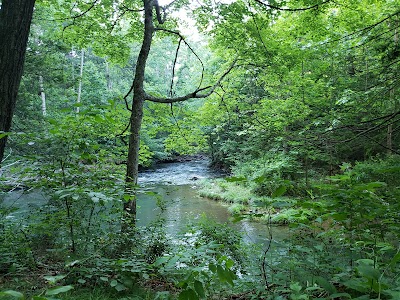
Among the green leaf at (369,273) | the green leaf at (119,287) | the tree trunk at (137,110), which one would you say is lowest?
the green leaf at (119,287)

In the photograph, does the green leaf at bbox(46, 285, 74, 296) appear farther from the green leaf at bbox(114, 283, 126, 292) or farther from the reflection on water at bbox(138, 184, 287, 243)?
the reflection on water at bbox(138, 184, 287, 243)

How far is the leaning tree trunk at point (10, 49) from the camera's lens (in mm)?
2580

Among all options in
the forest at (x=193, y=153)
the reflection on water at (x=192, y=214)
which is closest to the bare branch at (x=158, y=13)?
the forest at (x=193, y=153)

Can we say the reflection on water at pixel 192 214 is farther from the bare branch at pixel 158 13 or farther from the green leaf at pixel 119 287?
the green leaf at pixel 119 287

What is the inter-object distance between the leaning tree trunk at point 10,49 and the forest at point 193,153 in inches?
0.5

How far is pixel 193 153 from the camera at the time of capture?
22.6ft

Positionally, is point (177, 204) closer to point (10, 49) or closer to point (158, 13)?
point (158, 13)

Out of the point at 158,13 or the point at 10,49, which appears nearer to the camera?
the point at 10,49

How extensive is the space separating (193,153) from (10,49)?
15.5 feet

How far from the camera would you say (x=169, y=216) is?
10094 mm

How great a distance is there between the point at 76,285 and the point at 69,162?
1.23 m

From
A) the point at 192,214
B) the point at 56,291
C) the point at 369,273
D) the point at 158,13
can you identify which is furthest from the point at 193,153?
the point at 56,291

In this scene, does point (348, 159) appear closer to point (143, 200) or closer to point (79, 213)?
point (143, 200)

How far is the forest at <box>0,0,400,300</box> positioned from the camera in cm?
213
